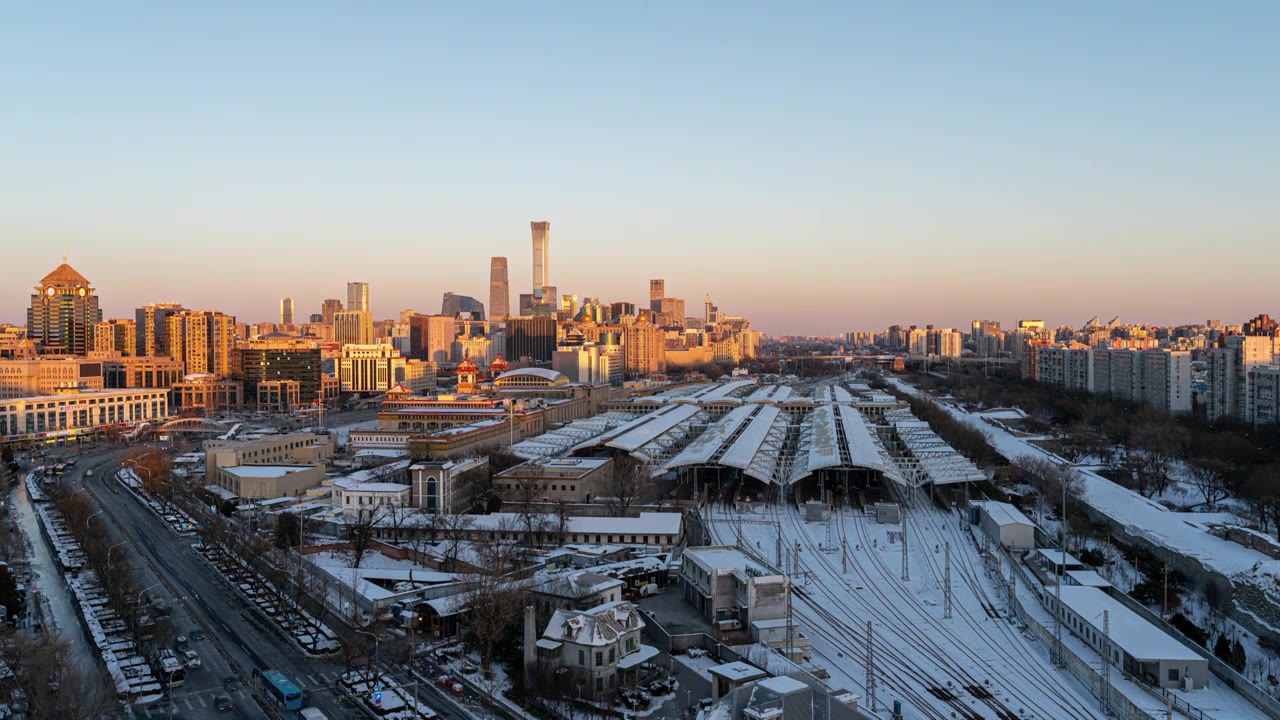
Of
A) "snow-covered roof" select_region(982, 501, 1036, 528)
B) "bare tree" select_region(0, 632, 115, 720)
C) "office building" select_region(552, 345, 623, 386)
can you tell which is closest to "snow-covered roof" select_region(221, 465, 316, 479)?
"bare tree" select_region(0, 632, 115, 720)

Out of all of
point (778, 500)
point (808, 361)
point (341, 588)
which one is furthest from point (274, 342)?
point (808, 361)

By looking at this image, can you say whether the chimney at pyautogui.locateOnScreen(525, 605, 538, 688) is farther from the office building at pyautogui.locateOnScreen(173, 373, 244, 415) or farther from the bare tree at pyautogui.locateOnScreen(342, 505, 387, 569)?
the office building at pyautogui.locateOnScreen(173, 373, 244, 415)

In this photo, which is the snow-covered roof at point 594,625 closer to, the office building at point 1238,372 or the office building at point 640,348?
the office building at point 1238,372

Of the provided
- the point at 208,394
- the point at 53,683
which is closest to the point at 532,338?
the point at 208,394

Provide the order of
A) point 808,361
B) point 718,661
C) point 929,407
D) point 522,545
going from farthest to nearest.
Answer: point 808,361, point 929,407, point 522,545, point 718,661

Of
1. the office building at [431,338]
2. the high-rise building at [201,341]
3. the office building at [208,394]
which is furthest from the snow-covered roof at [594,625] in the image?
the office building at [431,338]

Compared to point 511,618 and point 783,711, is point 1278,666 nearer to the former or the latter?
point 783,711
